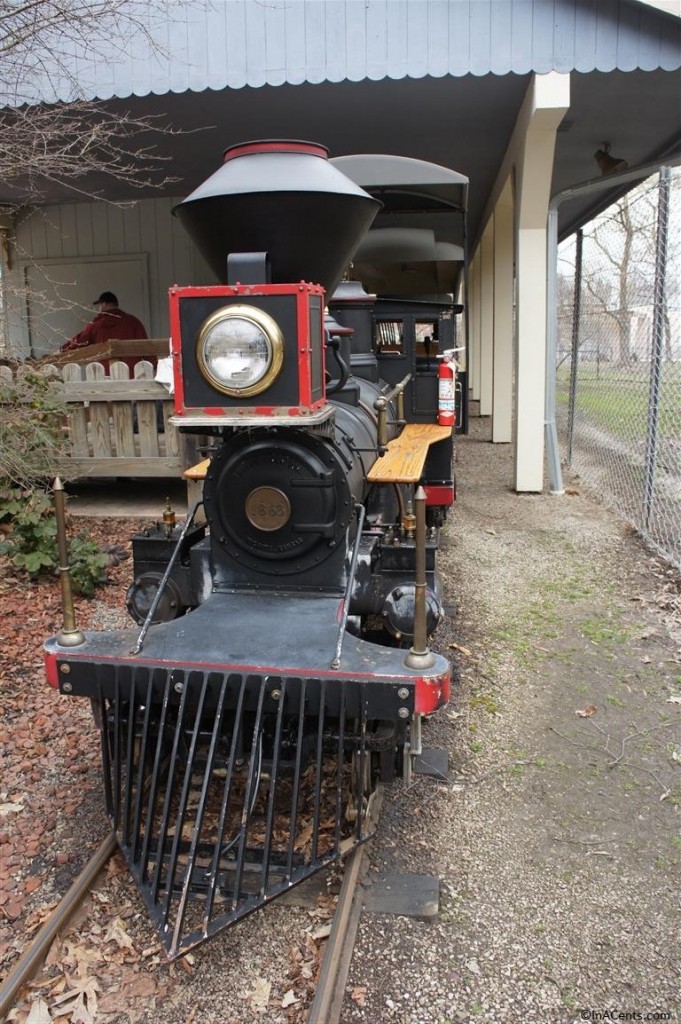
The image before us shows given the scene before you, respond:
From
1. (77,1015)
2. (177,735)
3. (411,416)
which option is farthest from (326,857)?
(411,416)

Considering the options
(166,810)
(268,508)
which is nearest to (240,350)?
(268,508)

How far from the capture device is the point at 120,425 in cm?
740

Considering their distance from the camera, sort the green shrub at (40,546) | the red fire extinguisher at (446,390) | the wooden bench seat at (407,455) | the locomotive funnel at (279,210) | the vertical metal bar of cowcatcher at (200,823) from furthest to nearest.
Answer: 1. the red fire extinguisher at (446,390)
2. the green shrub at (40,546)
3. the wooden bench seat at (407,455)
4. the locomotive funnel at (279,210)
5. the vertical metal bar of cowcatcher at (200,823)

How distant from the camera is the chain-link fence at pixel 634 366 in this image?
665 centimetres

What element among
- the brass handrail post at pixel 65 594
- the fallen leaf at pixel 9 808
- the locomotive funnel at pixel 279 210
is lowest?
the fallen leaf at pixel 9 808

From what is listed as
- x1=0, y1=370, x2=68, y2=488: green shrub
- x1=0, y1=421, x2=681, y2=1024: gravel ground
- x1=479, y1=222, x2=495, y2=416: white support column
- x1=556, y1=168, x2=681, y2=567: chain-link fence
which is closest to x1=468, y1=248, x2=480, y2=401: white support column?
x1=479, y1=222, x2=495, y2=416: white support column

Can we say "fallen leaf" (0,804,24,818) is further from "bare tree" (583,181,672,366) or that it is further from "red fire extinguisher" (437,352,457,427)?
"bare tree" (583,181,672,366)

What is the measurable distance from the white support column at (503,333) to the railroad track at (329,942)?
11259 millimetres

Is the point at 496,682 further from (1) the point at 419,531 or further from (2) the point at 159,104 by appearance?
(2) the point at 159,104

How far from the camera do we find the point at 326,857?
2771 millimetres

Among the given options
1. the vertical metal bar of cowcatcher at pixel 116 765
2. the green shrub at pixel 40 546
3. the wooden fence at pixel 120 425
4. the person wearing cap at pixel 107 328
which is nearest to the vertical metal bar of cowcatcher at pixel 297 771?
the vertical metal bar of cowcatcher at pixel 116 765

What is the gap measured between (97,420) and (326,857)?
219 inches

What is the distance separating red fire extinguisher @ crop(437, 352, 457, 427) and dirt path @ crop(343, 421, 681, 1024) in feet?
4.82

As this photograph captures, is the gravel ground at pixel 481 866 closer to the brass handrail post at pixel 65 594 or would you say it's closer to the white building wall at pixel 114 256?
the brass handrail post at pixel 65 594
